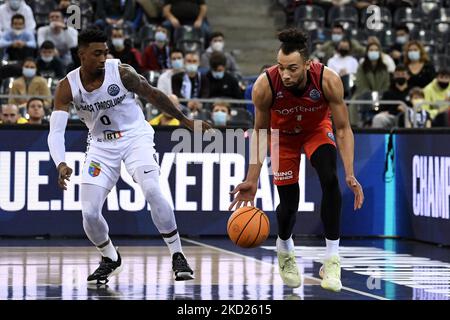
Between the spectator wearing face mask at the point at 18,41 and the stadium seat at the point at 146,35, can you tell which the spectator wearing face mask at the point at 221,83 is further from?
the spectator wearing face mask at the point at 18,41

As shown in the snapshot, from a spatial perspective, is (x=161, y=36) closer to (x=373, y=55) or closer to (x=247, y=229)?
(x=373, y=55)

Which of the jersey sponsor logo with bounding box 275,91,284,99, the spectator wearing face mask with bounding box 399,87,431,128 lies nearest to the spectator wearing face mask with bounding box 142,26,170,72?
the spectator wearing face mask with bounding box 399,87,431,128

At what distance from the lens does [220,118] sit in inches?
724

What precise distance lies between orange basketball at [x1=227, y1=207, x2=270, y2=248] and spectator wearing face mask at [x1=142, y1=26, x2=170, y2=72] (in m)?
10.2

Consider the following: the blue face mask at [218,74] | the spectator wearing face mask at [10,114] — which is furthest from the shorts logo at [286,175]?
the blue face mask at [218,74]

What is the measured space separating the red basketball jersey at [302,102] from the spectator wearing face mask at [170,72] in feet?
27.5

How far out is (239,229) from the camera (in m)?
11.2

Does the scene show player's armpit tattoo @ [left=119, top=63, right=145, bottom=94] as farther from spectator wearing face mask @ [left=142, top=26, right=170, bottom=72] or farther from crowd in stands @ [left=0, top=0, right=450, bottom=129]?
spectator wearing face mask @ [left=142, top=26, right=170, bottom=72]

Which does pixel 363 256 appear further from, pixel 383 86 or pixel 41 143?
pixel 383 86

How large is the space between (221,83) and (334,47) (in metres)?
3.29

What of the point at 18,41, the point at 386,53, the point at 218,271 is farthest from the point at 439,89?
the point at 218,271

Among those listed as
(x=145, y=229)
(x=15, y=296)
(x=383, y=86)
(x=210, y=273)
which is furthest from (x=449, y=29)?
(x=15, y=296)

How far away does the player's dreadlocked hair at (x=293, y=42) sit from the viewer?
10.7 meters

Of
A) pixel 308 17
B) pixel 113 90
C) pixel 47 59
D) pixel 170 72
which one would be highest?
pixel 308 17
